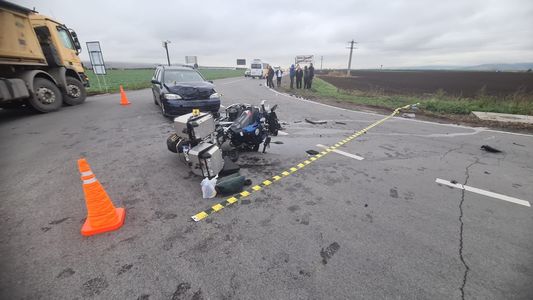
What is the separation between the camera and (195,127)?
3.69m

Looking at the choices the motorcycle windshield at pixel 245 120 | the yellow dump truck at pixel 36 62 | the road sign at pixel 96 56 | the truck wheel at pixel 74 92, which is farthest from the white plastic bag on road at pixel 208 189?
the road sign at pixel 96 56

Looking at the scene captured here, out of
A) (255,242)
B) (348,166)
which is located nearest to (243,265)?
(255,242)

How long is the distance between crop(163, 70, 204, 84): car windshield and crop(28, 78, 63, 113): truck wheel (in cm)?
444

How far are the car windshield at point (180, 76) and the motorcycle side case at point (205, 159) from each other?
5.10m

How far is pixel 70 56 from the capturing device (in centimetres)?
989

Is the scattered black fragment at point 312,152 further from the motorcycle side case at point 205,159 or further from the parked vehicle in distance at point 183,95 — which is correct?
the parked vehicle in distance at point 183,95

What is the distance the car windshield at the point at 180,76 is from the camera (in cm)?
815

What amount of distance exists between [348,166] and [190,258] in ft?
10.8

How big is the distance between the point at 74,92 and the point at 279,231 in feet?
38.8

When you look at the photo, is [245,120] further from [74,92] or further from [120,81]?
[120,81]

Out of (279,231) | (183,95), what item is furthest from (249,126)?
(183,95)

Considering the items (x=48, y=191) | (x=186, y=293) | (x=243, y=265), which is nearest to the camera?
(x=186, y=293)

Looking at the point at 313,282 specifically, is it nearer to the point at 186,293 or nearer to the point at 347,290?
the point at 347,290

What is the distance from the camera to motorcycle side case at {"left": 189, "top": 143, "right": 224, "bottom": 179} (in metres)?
3.58
